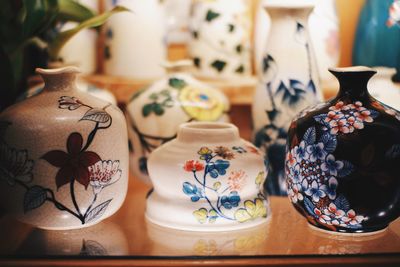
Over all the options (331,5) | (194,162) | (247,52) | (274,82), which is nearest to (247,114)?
(247,52)

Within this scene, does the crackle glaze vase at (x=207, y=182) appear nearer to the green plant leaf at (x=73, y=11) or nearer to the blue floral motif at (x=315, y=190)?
the blue floral motif at (x=315, y=190)

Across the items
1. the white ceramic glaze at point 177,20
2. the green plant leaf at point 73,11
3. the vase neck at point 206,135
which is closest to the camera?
the vase neck at point 206,135

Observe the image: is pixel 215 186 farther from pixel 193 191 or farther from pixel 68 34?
pixel 68 34

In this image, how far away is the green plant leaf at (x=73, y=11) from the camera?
1109 mm

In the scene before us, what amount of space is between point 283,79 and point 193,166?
0.27 meters

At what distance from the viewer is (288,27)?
0.99 meters

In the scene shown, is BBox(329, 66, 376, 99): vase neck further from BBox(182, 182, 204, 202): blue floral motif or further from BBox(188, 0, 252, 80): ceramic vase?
BBox(188, 0, 252, 80): ceramic vase

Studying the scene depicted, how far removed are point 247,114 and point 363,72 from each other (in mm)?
660

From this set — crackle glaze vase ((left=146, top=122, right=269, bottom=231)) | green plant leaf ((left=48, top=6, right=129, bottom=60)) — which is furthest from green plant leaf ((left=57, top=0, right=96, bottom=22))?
crackle glaze vase ((left=146, top=122, right=269, bottom=231))

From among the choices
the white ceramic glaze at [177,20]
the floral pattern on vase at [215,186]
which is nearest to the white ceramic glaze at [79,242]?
the floral pattern on vase at [215,186]

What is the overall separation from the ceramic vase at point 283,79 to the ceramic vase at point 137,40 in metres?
0.34

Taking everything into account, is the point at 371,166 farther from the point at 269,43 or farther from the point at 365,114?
the point at 269,43

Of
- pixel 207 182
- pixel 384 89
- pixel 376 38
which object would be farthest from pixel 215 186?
pixel 376 38

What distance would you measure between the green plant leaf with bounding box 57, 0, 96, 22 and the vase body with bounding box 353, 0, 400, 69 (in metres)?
0.56
